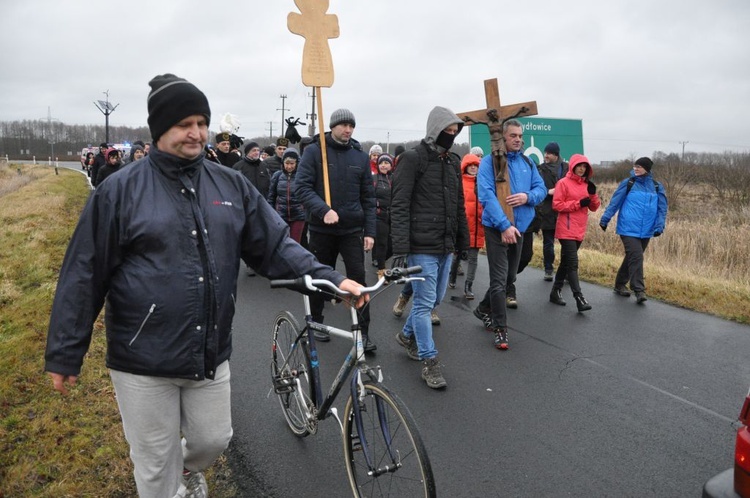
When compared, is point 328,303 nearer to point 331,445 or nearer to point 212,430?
point 331,445

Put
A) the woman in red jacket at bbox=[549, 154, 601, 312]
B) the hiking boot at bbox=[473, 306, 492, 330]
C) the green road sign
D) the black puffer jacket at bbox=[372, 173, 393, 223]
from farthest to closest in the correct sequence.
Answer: the green road sign
the black puffer jacket at bbox=[372, 173, 393, 223]
the woman in red jacket at bbox=[549, 154, 601, 312]
the hiking boot at bbox=[473, 306, 492, 330]

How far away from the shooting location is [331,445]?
11.2 ft

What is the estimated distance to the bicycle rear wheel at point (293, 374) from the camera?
318 cm

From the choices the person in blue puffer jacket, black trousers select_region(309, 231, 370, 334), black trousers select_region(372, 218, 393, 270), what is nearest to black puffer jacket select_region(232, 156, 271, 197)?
black trousers select_region(372, 218, 393, 270)

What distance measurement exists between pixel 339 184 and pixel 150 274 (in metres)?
3.16

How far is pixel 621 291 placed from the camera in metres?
7.41

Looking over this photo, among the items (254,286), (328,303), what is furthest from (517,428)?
(254,286)

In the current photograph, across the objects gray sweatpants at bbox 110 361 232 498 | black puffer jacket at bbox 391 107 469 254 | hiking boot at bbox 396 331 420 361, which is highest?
black puffer jacket at bbox 391 107 469 254

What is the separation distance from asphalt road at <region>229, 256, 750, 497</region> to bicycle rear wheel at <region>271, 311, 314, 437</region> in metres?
0.16

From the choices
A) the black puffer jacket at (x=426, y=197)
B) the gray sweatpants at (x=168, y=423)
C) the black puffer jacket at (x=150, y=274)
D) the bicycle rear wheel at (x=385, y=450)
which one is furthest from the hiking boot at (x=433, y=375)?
the black puffer jacket at (x=150, y=274)

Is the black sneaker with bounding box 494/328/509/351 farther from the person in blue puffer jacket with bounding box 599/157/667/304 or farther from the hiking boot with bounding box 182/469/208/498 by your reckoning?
the hiking boot with bounding box 182/469/208/498

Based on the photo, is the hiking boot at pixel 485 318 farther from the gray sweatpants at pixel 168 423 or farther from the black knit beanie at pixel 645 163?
the gray sweatpants at pixel 168 423

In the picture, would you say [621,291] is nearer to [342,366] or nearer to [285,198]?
[285,198]

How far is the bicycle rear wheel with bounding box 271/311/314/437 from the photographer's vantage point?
3184 millimetres
